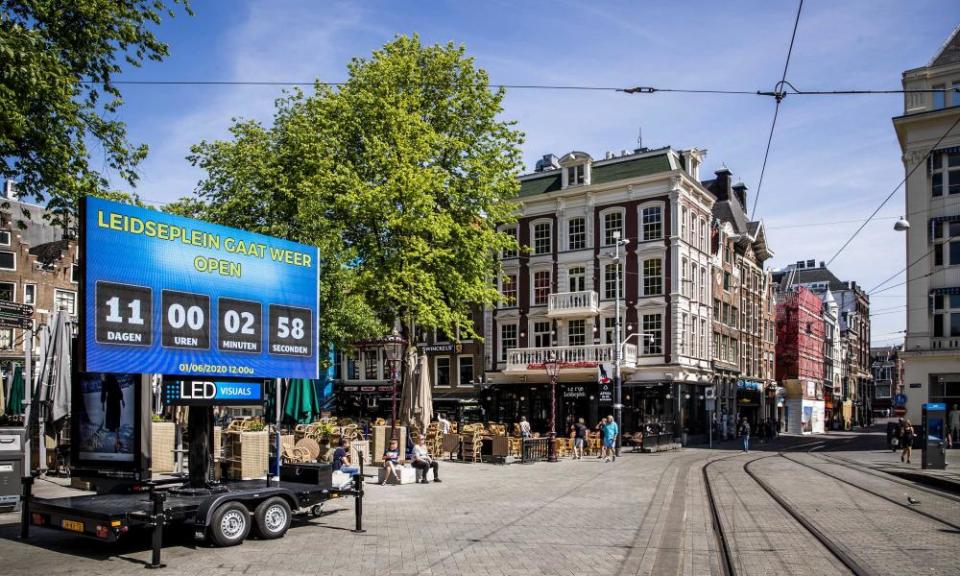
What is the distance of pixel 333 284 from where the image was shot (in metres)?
32.7

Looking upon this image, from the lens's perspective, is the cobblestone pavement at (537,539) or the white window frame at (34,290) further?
the white window frame at (34,290)

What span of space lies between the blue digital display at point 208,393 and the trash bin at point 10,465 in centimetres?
363

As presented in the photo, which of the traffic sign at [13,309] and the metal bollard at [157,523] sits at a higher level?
the traffic sign at [13,309]

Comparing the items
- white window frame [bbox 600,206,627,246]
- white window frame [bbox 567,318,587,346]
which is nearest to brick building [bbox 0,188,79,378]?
white window frame [bbox 567,318,587,346]

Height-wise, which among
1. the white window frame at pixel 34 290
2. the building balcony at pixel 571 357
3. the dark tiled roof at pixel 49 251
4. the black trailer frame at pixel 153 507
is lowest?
the black trailer frame at pixel 153 507

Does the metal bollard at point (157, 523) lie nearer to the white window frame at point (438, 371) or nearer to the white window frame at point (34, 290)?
the white window frame at point (438, 371)

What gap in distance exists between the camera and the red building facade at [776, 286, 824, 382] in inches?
2719

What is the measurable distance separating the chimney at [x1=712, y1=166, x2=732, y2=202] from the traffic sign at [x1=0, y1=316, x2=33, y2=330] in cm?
4827

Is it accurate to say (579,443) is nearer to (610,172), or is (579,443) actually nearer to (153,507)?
(610,172)

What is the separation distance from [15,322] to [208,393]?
676 cm

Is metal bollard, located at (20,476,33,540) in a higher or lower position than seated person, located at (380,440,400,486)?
higher

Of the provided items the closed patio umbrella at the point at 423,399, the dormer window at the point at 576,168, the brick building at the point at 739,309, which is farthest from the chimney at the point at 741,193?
the closed patio umbrella at the point at 423,399

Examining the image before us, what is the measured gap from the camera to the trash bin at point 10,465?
14102 millimetres

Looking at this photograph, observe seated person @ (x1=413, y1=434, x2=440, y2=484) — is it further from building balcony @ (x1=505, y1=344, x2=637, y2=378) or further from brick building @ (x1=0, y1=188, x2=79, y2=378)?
brick building @ (x1=0, y1=188, x2=79, y2=378)
